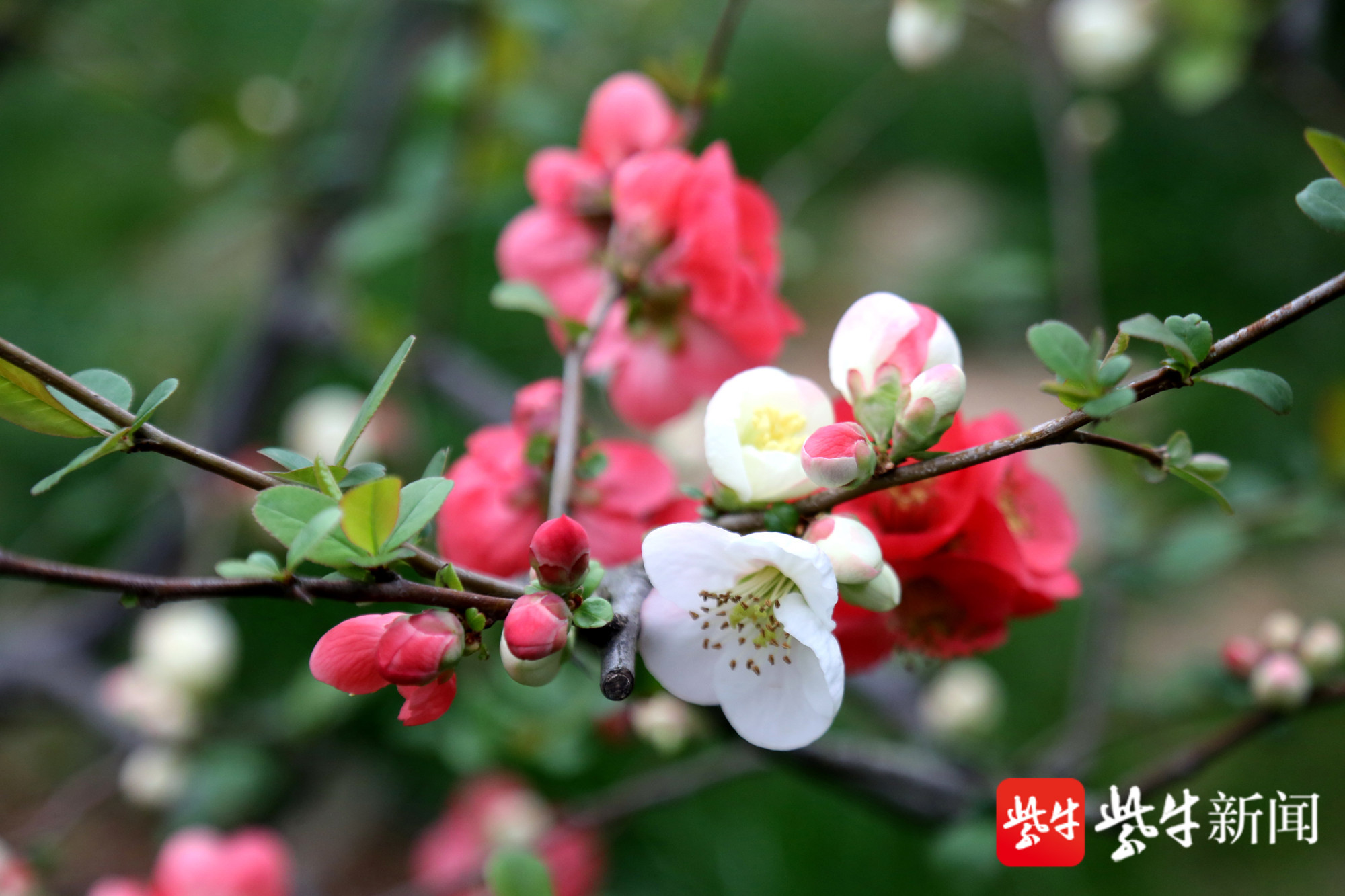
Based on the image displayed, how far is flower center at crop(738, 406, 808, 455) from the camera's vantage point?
14.0 inches

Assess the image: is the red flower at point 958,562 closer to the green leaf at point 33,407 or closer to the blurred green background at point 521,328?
the blurred green background at point 521,328

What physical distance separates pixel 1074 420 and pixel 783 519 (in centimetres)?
10

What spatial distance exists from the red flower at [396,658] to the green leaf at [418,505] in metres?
0.03

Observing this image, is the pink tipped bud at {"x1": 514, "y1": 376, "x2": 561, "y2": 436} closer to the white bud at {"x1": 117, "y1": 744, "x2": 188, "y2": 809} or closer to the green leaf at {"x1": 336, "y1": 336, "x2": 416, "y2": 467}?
the green leaf at {"x1": 336, "y1": 336, "x2": 416, "y2": 467}

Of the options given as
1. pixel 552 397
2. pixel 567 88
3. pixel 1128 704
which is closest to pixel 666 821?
pixel 1128 704

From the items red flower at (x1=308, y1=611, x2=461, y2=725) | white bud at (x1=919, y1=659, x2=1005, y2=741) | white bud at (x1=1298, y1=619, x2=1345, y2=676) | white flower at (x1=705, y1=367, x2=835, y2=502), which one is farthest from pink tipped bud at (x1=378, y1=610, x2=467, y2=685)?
white bud at (x1=919, y1=659, x2=1005, y2=741)

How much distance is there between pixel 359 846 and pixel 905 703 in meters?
0.73

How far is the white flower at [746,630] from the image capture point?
29cm

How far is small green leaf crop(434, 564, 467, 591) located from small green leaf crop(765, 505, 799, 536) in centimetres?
10

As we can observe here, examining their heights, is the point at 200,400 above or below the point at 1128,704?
above

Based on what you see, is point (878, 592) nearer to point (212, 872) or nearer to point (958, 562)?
point (958, 562)

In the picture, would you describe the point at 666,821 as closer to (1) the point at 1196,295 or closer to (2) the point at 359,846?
(2) the point at 359,846

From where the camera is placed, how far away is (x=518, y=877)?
394 mm

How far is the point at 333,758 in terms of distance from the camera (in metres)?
1.13
